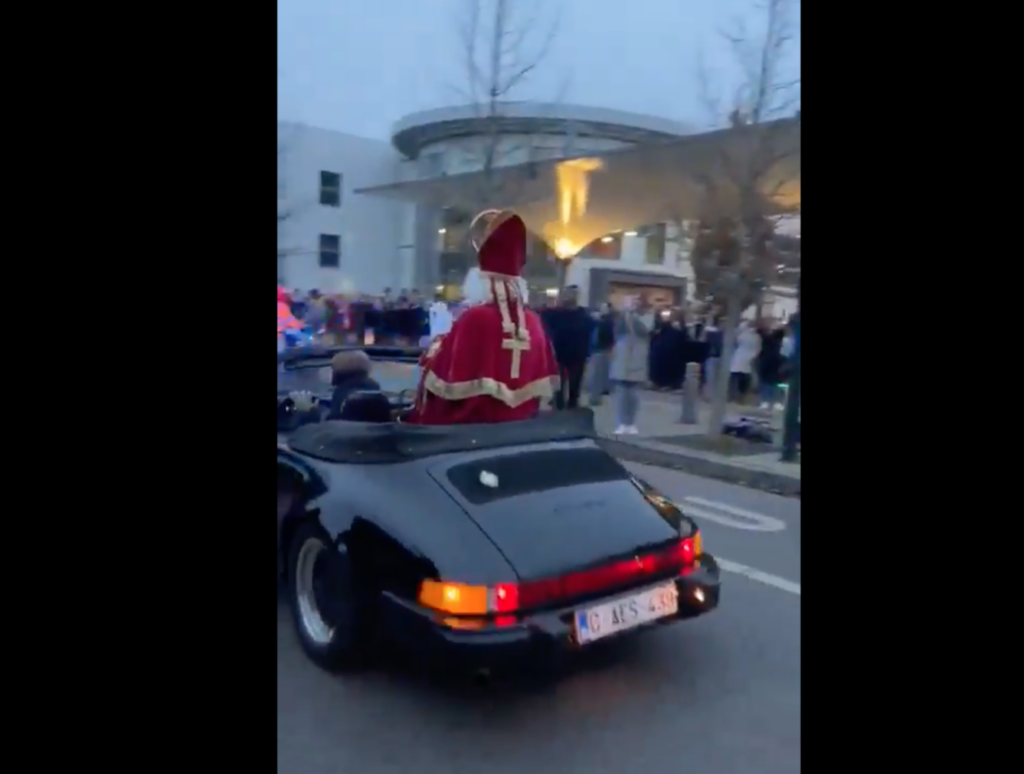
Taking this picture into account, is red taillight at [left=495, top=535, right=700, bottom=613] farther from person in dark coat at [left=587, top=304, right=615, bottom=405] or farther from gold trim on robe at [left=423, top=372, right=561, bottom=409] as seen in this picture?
person in dark coat at [left=587, top=304, right=615, bottom=405]

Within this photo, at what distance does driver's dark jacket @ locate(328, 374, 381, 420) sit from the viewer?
101 inches

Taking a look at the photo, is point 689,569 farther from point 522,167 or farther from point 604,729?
point 522,167

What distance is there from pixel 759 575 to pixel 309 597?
1272mm

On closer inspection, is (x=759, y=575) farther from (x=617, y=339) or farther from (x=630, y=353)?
(x=617, y=339)

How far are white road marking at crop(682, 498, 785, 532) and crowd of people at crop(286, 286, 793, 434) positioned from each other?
18.5 inches

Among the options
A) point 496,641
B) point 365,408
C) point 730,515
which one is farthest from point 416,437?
point 730,515

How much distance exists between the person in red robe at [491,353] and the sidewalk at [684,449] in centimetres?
30

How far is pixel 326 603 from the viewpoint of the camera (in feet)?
7.16

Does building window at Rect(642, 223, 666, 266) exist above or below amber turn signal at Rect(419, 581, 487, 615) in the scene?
above

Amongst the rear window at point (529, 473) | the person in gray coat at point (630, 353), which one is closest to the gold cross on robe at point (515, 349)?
the rear window at point (529, 473)

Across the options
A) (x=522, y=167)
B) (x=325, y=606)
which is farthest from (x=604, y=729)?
(x=522, y=167)

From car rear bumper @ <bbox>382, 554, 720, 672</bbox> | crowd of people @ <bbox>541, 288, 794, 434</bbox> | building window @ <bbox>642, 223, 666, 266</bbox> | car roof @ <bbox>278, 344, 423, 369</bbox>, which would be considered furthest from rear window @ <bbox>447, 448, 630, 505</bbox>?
building window @ <bbox>642, 223, 666, 266</bbox>
